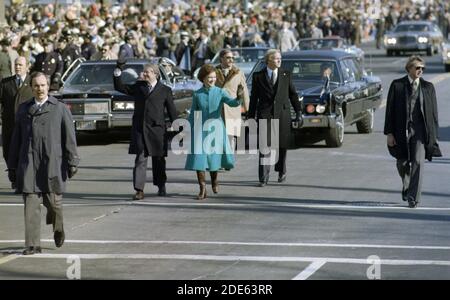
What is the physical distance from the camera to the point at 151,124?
56.7ft

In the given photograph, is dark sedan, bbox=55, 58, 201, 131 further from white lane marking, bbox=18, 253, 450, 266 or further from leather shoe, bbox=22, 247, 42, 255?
white lane marking, bbox=18, 253, 450, 266

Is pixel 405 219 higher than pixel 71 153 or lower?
lower

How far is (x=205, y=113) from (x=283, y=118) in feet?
5.63

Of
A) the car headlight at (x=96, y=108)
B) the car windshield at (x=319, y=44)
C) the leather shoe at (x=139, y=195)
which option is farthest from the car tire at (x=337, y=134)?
the car windshield at (x=319, y=44)

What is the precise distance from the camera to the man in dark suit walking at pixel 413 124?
15.8 meters

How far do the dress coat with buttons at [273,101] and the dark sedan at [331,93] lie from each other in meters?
4.16

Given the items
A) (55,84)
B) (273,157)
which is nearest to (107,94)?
(55,84)

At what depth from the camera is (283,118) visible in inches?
734

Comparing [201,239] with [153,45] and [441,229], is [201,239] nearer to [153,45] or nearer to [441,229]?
[441,229]

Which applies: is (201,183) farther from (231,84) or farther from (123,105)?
(123,105)

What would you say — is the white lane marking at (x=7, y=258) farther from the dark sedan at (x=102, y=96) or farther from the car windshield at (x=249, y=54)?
the car windshield at (x=249, y=54)

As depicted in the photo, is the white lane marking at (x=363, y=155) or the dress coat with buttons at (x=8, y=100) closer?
the dress coat with buttons at (x=8, y=100)

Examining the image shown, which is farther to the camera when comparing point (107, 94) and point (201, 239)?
point (107, 94)

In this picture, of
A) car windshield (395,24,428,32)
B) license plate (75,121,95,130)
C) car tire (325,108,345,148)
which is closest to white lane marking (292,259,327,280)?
car tire (325,108,345,148)
